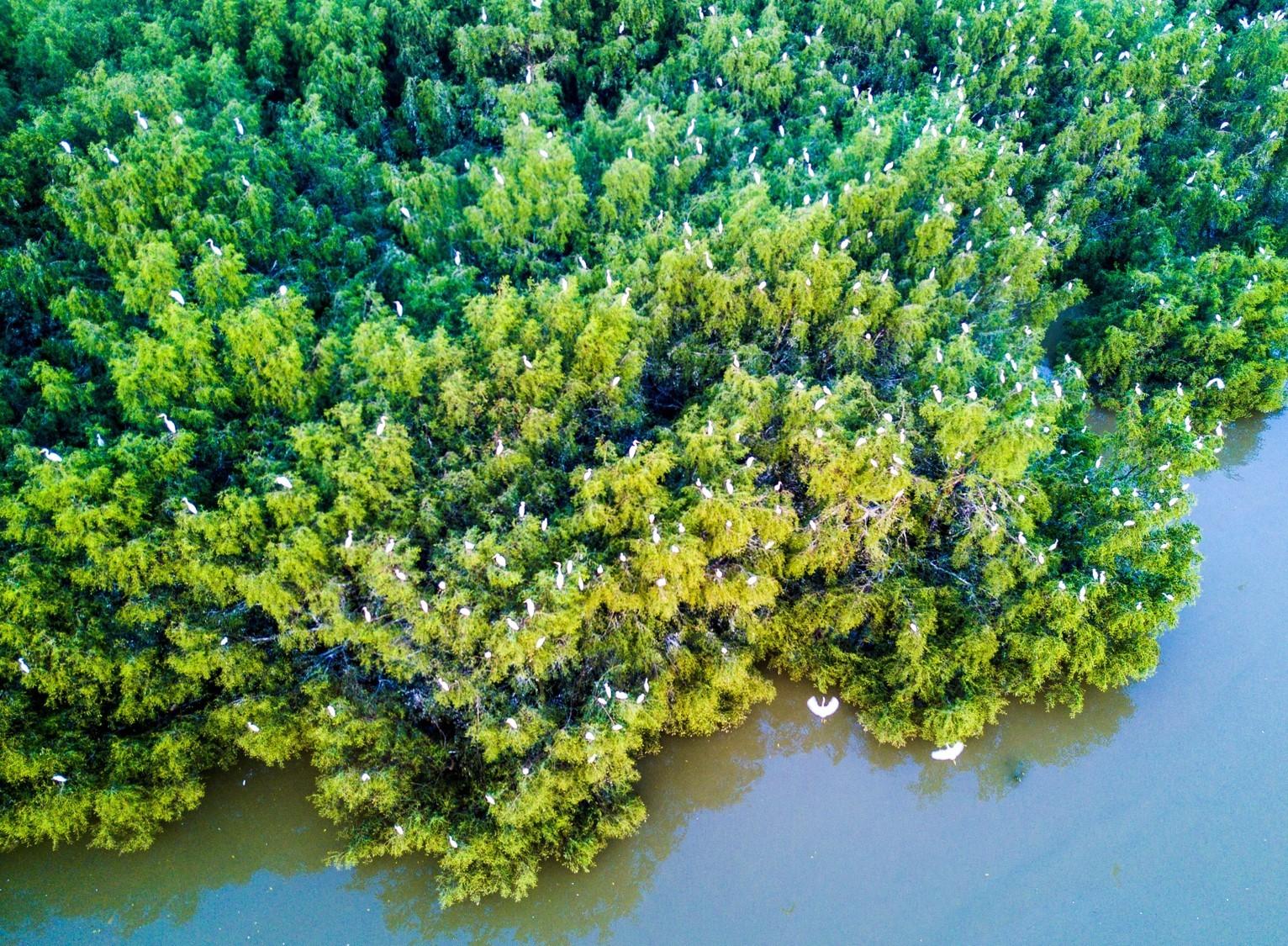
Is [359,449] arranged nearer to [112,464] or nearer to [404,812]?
[112,464]


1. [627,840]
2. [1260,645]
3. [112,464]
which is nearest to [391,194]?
[112,464]

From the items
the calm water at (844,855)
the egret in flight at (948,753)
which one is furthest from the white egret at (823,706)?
the egret in flight at (948,753)

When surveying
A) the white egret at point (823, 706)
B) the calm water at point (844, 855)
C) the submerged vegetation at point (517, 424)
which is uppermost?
the submerged vegetation at point (517, 424)

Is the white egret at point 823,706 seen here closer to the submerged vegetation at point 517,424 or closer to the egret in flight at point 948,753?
the submerged vegetation at point 517,424

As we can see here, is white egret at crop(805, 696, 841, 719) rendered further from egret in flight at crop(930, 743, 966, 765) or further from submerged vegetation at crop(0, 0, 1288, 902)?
egret in flight at crop(930, 743, 966, 765)

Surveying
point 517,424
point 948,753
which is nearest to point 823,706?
point 948,753
